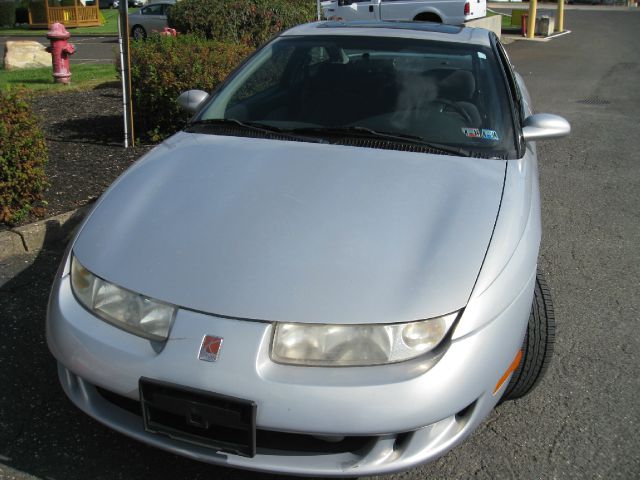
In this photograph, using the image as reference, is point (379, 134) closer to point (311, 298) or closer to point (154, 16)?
point (311, 298)

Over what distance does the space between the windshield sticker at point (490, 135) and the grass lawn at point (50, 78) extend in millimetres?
7754

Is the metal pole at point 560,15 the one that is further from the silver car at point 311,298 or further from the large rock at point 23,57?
the silver car at point 311,298

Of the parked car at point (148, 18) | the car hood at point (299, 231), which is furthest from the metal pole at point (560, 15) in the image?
the car hood at point (299, 231)

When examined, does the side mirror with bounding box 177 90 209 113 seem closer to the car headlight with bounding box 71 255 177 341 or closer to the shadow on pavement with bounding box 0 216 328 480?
the shadow on pavement with bounding box 0 216 328 480

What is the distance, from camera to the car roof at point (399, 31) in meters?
3.99

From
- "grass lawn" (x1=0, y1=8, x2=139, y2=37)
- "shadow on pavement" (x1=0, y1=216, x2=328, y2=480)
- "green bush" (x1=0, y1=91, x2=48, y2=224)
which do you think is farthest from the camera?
"grass lawn" (x1=0, y1=8, x2=139, y2=37)

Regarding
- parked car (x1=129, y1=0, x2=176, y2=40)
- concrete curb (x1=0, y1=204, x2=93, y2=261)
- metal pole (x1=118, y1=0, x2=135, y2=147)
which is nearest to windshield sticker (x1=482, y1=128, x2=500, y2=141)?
concrete curb (x1=0, y1=204, x2=93, y2=261)

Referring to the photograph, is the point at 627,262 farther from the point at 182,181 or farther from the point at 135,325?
the point at 135,325

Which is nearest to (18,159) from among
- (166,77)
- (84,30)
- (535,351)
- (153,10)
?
(166,77)

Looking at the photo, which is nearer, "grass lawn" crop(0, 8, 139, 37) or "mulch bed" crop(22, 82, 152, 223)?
"mulch bed" crop(22, 82, 152, 223)

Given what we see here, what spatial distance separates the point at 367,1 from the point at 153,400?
17297 mm

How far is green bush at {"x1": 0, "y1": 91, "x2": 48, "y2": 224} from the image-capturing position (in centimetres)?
459

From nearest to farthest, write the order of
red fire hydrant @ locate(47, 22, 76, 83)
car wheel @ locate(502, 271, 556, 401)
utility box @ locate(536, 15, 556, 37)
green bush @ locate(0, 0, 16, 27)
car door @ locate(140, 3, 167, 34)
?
car wheel @ locate(502, 271, 556, 401) < red fire hydrant @ locate(47, 22, 76, 83) < car door @ locate(140, 3, 167, 34) < utility box @ locate(536, 15, 556, 37) < green bush @ locate(0, 0, 16, 27)

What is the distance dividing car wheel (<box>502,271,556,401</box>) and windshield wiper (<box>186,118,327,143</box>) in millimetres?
1251
